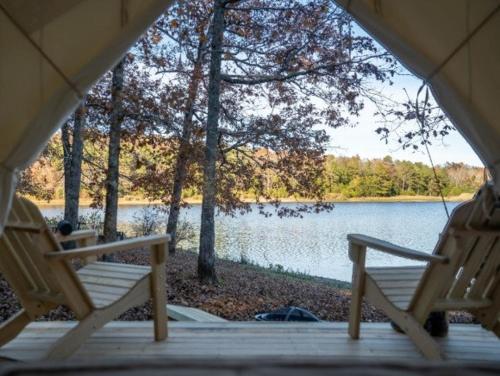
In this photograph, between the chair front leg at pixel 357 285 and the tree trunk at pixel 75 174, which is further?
the tree trunk at pixel 75 174

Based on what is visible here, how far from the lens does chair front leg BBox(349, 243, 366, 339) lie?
94.3 inches

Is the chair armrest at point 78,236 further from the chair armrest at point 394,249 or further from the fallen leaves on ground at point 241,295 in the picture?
the chair armrest at point 394,249

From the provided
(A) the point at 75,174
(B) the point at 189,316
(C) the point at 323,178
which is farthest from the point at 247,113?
(B) the point at 189,316

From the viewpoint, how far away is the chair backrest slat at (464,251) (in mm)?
1881

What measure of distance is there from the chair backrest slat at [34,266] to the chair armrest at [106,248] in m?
0.05

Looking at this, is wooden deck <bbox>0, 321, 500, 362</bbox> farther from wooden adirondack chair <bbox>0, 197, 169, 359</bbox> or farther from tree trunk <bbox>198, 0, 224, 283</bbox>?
tree trunk <bbox>198, 0, 224, 283</bbox>

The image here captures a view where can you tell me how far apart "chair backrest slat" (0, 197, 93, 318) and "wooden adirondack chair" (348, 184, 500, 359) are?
147cm

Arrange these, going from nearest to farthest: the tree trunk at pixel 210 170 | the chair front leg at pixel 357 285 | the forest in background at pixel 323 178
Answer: the chair front leg at pixel 357 285 → the tree trunk at pixel 210 170 → the forest in background at pixel 323 178

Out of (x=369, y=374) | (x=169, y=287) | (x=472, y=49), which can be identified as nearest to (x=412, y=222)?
(x=169, y=287)

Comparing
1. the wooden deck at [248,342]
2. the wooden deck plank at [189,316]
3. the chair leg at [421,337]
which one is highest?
the chair leg at [421,337]

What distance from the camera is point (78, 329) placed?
195 centimetres

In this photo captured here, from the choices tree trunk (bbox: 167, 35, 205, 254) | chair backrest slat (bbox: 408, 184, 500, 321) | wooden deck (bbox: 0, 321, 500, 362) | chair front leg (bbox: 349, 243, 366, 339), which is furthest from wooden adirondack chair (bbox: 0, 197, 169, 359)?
tree trunk (bbox: 167, 35, 205, 254)


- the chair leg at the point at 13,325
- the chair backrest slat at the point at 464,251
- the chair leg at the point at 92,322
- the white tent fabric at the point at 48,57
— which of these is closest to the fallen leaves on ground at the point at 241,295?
the chair leg at the point at 13,325

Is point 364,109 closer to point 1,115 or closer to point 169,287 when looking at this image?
point 169,287
